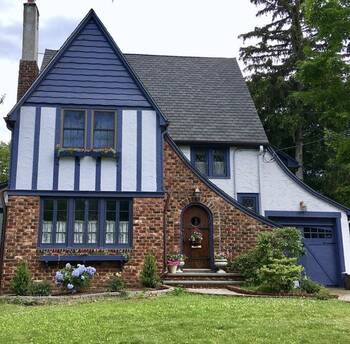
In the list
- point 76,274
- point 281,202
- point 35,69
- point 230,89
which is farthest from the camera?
point 230,89

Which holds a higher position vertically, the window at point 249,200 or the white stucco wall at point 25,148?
the white stucco wall at point 25,148

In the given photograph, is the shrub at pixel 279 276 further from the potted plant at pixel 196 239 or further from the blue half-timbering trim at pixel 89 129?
the blue half-timbering trim at pixel 89 129

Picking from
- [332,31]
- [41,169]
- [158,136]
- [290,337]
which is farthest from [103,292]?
[332,31]

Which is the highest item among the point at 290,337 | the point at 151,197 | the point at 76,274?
the point at 151,197

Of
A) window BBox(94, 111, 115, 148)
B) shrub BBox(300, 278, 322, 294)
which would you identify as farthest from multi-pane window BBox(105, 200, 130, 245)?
shrub BBox(300, 278, 322, 294)

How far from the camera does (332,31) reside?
495 inches

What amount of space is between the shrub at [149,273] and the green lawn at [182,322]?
2622 millimetres

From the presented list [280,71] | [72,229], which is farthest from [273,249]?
[280,71]

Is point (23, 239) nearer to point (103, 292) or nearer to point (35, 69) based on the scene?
point (103, 292)

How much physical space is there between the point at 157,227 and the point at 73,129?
384 centimetres

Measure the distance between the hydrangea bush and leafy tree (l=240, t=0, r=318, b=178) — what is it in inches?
591

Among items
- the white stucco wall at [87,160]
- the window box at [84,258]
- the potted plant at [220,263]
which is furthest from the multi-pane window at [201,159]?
the window box at [84,258]

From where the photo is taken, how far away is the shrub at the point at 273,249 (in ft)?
43.1

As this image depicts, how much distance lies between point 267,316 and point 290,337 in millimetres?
1465
